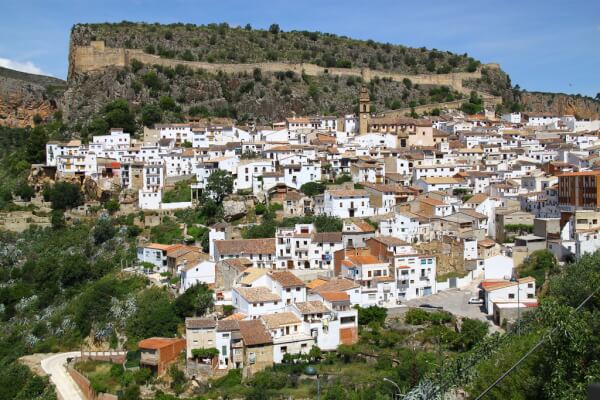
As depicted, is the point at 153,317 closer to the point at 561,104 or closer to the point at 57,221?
the point at 57,221

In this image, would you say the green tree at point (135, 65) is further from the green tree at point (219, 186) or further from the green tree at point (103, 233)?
the green tree at point (219, 186)

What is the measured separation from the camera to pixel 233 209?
105 feet

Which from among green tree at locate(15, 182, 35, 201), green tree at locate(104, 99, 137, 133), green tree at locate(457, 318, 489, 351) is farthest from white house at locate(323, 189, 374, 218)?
green tree at locate(104, 99, 137, 133)

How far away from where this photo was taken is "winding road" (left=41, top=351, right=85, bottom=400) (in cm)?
2216

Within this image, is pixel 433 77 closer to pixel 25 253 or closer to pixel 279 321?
pixel 25 253

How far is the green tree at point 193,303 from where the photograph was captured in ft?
77.7

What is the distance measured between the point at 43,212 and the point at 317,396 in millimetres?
22951

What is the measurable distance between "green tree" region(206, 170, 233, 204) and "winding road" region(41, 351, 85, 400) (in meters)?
9.95

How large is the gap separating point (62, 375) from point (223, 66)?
37411mm

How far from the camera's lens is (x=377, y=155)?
127 ft

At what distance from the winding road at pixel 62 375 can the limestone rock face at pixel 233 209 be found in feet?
29.8

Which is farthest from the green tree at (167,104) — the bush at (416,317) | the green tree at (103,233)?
the bush at (416,317)

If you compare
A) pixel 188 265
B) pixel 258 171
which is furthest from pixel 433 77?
pixel 188 265

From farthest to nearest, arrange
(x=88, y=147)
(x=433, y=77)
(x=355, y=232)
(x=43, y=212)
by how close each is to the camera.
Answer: (x=433, y=77), (x=88, y=147), (x=43, y=212), (x=355, y=232)
